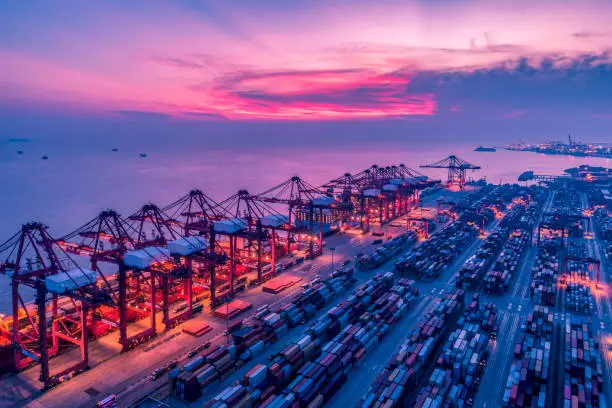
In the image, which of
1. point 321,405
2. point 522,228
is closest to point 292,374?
point 321,405

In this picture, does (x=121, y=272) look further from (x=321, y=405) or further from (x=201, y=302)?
(x=321, y=405)

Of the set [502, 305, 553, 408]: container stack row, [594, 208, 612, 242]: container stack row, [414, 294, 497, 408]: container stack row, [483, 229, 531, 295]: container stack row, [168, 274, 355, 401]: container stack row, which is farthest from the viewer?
[594, 208, 612, 242]: container stack row

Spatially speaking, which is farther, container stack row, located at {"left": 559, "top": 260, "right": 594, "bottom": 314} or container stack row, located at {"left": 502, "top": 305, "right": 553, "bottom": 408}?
container stack row, located at {"left": 559, "top": 260, "right": 594, "bottom": 314}

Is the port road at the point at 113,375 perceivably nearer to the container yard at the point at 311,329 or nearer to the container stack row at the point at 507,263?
the container yard at the point at 311,329

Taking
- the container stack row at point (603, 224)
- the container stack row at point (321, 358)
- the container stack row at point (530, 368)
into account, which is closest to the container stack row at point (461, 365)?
the container stack row at point (530, 368)

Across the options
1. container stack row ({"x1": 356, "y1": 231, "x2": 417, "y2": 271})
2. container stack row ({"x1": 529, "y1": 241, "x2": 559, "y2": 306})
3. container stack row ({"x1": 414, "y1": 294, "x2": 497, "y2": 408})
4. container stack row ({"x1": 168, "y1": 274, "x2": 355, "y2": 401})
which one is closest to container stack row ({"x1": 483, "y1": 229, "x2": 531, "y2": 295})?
container stack row ({"x1": 529, "y1": 241, "x2": 559, "y2": 306})

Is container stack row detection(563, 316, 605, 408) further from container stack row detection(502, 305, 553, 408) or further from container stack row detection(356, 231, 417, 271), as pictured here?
container stack row detection(356, 231, 417, 271)
